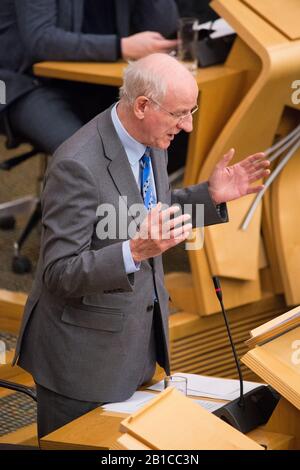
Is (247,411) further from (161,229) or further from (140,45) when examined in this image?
(140,45)

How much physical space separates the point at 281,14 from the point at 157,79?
5.16 feet

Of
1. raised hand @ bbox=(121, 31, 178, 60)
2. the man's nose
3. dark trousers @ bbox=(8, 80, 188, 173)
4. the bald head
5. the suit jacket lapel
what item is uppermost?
the bald head

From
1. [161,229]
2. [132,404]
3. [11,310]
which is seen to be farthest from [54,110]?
[161,229]

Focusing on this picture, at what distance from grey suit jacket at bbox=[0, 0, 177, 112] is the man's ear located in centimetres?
164

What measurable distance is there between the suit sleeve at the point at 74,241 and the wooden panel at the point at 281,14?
1640 millimetres

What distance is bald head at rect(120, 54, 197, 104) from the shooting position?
8.54 feet

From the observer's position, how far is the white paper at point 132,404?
2742 mm

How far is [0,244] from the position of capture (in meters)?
5.30

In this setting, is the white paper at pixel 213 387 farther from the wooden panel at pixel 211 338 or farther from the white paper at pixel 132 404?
the wooden panel at pixel 211 338

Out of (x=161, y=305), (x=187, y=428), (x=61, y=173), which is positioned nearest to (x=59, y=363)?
(x=161, y=305)

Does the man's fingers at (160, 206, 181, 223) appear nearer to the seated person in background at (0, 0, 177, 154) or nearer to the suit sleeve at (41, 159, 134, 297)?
the suit sleeve at (41, 159, 134, 297)

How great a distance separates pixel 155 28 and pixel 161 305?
2.13 meters

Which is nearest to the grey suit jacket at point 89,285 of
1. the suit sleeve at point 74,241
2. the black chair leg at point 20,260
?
the suit sleeve at point 74,241

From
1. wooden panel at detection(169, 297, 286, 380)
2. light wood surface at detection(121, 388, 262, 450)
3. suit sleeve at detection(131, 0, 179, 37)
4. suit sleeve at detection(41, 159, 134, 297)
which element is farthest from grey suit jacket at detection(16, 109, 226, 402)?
suit sleeve at detection(131, 0, 179, 37)
